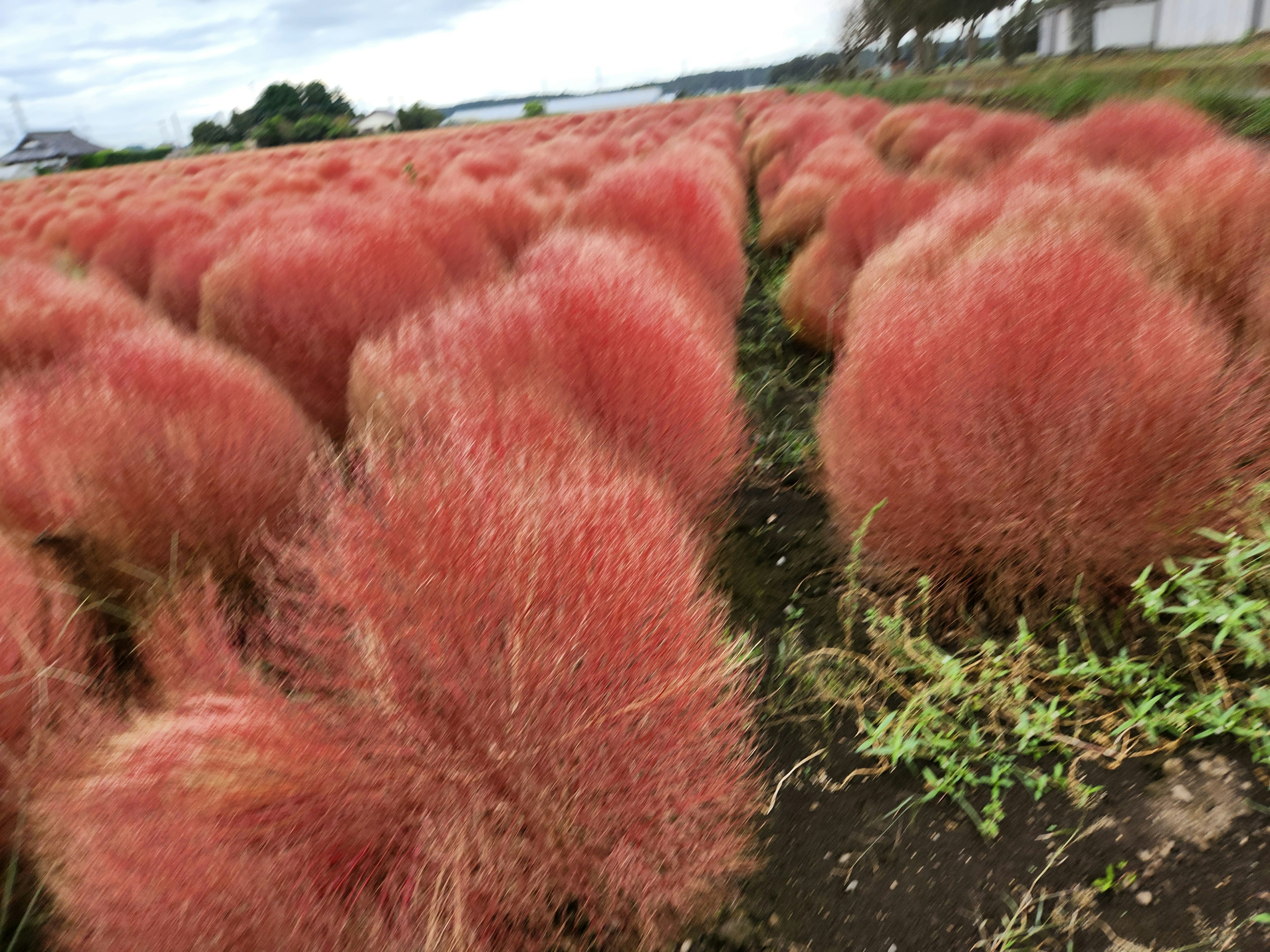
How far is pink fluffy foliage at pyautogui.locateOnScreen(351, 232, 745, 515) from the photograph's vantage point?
1782mm

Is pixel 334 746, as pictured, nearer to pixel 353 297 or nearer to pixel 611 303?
pixel 611 303

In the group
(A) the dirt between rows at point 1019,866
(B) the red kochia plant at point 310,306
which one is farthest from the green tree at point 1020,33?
(A) the dirt between rows at point 1019,866

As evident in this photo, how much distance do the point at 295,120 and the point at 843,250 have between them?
116ft

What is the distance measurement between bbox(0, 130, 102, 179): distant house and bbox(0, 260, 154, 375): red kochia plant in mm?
32814

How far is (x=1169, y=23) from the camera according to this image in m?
10.6

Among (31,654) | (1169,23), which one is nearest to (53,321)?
(31,654)

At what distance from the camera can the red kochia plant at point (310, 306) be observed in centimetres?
279

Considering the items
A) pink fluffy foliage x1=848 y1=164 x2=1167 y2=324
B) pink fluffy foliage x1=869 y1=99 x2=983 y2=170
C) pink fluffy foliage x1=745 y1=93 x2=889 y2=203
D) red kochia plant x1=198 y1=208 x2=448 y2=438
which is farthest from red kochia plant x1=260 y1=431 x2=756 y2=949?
pink fluffy foliage x1=869 y1=99 x2=983 y2=170

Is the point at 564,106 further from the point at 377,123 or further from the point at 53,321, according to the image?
the point at 53,321

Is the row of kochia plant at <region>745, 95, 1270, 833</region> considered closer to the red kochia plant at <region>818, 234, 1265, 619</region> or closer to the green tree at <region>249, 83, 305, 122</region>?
the red kochia plant at <region>818, 234, 1265, 619</region>

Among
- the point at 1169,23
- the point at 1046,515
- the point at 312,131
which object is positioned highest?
the point at 312,131

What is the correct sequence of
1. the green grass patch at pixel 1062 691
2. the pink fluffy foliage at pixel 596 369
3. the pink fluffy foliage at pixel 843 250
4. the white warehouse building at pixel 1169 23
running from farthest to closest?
the white warehouse building at pixel 1169 23, the pink fluffy foliage at pixel 843 250, the pink fluffy foliage at pixel 596 369, the green grass patch at pixel 1062 691

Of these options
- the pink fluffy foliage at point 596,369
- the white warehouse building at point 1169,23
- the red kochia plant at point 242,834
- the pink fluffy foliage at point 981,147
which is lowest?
the red kochia plant at point 242,834

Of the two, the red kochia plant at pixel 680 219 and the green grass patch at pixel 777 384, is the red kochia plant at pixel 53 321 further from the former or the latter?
the green grass patch at pixel 777 384
